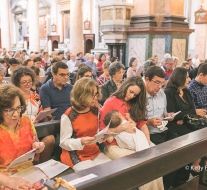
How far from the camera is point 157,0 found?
8.16 meters

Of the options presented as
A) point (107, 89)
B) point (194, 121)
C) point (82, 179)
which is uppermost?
point (107, 89)

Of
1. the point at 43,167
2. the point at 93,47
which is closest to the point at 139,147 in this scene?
the point at 43,167

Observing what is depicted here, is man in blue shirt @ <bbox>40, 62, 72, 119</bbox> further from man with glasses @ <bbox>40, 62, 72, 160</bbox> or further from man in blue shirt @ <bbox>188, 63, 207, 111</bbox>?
man in blue shirt @ <bbox>188, 63, 207, 111</bbox>

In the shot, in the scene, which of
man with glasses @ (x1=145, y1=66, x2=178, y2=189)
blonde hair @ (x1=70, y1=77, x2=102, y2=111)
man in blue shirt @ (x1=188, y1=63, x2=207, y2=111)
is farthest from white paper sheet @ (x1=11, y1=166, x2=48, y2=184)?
man in blue shirt @ (x1=188, y1=63, x2=207, y2=111)

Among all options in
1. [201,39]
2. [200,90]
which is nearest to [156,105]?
[200,90]

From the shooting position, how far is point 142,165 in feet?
5.86

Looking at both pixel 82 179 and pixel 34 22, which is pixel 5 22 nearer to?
pixel 34 22

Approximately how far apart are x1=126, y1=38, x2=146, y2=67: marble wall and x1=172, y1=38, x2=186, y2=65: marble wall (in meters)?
0.84

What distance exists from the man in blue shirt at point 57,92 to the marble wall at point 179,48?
4975 millimetres

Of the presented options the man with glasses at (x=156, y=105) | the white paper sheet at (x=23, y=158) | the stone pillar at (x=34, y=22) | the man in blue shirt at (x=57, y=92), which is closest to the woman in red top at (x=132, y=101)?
the man with glasses at (x=156, y=105)

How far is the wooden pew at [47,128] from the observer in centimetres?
265

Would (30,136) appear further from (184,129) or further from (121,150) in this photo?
(184,129)

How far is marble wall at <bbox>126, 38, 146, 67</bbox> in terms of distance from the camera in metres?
8.17

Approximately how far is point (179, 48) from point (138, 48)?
119cm
